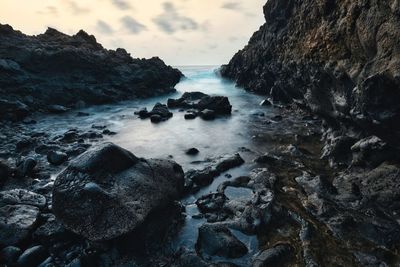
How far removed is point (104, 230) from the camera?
10312mm

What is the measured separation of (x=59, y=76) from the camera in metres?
48.4

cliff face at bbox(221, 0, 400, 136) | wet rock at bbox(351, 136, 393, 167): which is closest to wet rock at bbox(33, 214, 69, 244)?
cliff face at bbox(221, 0, 400, 136)

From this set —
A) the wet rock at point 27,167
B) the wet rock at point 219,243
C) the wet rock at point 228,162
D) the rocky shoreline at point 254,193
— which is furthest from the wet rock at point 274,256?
the wet rock at point 27,167

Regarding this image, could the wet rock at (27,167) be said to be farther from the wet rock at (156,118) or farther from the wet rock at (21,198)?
the wet rock at (156,118)

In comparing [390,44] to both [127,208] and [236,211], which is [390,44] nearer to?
[236,211]

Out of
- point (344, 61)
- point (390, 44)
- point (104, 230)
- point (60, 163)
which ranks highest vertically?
point (390, 44)

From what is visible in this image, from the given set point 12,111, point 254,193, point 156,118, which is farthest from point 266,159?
point 12,111

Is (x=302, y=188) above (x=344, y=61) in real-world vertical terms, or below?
below

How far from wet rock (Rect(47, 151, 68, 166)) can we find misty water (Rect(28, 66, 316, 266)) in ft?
16.0

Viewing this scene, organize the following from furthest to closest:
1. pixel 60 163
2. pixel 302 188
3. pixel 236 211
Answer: pixel 60 163
pixel 302 188
pixel 236 211

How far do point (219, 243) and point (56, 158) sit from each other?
43.7ft

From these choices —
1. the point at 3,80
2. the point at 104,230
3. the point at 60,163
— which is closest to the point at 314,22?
the point at 60,163

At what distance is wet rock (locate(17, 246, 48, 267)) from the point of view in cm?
1016

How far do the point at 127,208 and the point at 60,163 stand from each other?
10.9m
